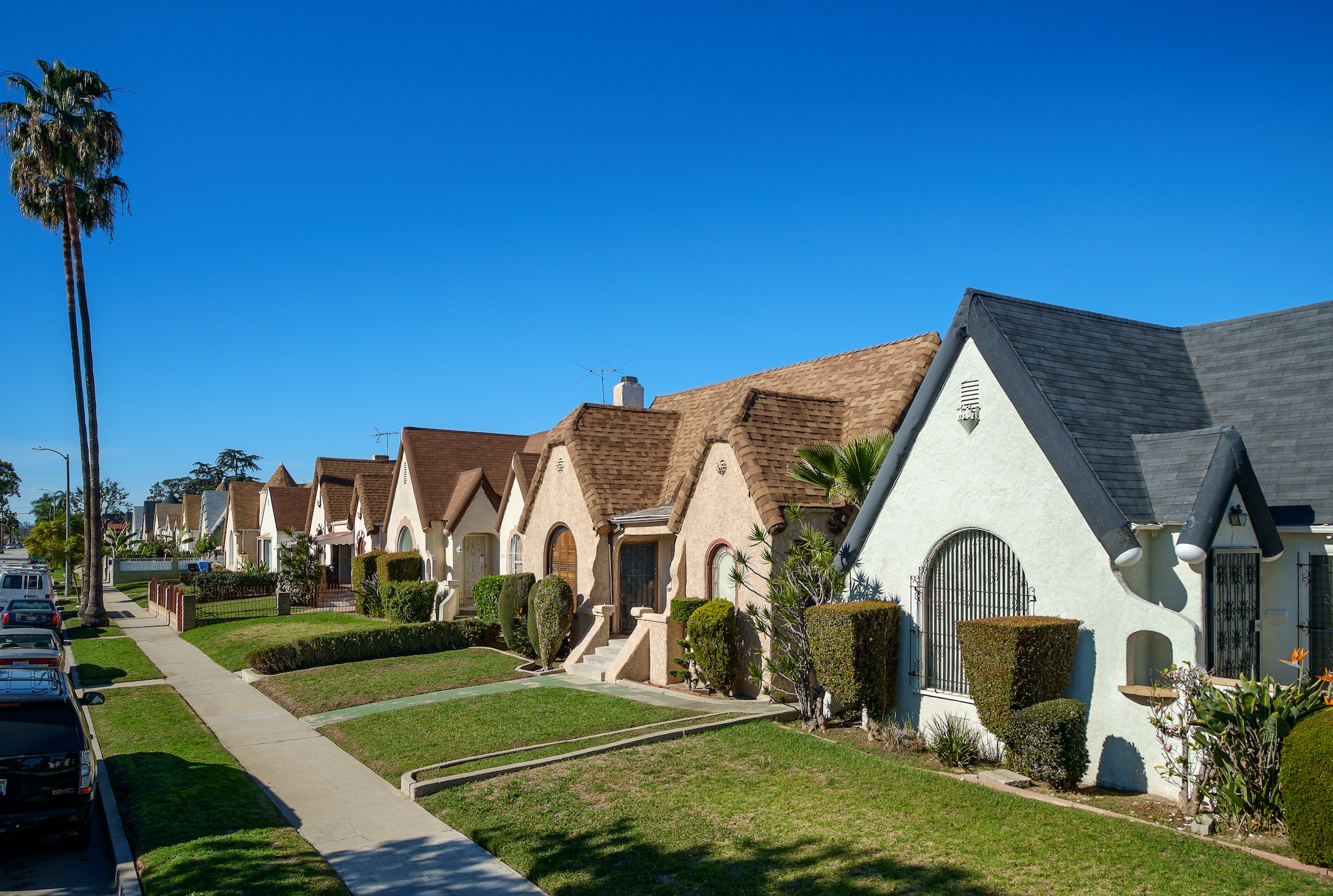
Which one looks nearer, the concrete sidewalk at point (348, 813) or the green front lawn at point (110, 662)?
the concrete sidewalk at point (348, 813)

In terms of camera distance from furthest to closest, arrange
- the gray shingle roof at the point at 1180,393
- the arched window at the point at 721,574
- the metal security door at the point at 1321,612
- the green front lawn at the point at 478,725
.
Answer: the arched window at the point at 721,574
the green front lawn at the point at 478,725
the gray shingle roof at the point at 1180,393
the metal security door at the point at 1321,612

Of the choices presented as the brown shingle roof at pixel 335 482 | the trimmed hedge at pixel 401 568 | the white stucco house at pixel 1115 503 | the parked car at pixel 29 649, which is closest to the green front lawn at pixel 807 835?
the white stucco house at pixel 1115 503

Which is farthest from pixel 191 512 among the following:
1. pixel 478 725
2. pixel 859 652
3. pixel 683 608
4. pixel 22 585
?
pixel 859 652

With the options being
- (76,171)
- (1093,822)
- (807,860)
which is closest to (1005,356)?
(1093,822)

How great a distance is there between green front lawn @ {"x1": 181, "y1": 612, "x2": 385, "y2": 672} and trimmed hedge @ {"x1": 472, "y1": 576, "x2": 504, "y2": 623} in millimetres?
3799

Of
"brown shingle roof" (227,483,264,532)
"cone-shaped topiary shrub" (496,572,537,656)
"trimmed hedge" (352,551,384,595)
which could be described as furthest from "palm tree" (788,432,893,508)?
"brown shingle roof" (227,483,264,532)

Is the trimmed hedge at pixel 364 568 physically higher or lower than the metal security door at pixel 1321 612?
lower

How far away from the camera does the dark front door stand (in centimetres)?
2092

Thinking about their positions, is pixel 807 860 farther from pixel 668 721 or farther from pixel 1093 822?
pixel 668 721

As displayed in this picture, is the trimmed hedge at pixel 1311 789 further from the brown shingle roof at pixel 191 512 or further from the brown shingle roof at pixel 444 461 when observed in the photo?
the brown shingle roof at pixel 191 512

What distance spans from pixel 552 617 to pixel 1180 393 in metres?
13.2

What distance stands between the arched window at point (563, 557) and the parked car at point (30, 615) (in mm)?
15121

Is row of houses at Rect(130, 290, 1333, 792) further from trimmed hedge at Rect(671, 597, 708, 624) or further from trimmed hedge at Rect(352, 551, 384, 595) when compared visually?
trimmed hedge at Rect(352, 551, 384, 595)

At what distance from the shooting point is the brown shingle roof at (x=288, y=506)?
160 ft
